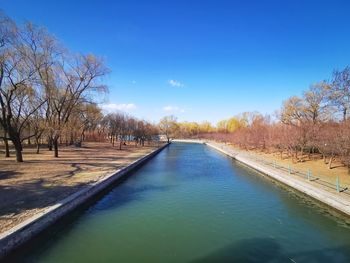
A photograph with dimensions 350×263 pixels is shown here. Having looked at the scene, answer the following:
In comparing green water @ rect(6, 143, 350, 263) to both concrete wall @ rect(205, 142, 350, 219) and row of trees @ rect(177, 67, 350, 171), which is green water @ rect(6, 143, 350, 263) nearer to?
concrete wall @ rect(205, 142, 350, 219)

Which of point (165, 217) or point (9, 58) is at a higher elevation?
point (9, 58)

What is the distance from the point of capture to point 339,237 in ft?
34.6

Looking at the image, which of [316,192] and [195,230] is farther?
[316,192]

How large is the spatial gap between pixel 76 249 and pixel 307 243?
812 cm

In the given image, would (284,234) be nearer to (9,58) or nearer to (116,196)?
(116,196)

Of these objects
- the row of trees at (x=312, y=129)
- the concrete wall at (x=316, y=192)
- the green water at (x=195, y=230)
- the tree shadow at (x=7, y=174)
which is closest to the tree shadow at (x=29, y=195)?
the green water at (x=195, y=230)

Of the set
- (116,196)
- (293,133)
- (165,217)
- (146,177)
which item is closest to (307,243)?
(165,217)

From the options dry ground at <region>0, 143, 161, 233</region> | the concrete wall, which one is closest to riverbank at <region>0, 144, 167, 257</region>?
dry ground at <region>0, 143, 161, 233</region>

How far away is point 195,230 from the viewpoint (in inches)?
435

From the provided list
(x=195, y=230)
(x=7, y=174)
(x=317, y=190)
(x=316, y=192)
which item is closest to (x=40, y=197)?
(x=7, y=174)

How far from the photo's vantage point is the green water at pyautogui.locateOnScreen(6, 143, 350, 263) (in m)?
8.84

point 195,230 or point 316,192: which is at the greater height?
point 316,192

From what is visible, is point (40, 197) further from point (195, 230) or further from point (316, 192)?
point (316, 192)

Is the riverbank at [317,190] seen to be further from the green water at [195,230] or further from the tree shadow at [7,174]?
the tree shadow at [7,174]
